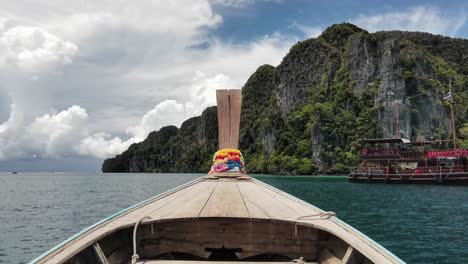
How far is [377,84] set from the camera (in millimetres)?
134875

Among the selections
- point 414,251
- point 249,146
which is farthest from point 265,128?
point 414,251

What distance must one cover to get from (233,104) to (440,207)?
27.4m

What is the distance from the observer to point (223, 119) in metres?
11.3

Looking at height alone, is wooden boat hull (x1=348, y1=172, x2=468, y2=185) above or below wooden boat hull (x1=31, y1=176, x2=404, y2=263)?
below

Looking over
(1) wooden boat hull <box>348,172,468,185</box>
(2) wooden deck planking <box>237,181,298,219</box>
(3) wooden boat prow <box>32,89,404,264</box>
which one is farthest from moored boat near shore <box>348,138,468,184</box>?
(3) wooden boat prow <box>32,89,404,264</box>

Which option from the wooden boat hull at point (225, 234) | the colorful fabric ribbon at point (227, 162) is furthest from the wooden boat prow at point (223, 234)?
the colorful fabric ribbon at point (227, 162)

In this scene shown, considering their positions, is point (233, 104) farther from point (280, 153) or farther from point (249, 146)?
point (249, 146)

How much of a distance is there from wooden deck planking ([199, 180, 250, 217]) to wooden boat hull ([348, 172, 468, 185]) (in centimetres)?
6119

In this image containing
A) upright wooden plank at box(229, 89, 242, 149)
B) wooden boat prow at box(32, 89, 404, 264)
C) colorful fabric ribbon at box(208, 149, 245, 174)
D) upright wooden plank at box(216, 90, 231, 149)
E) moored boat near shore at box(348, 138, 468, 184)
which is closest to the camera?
wooden boat prow at box(32, 89, 404, 264)

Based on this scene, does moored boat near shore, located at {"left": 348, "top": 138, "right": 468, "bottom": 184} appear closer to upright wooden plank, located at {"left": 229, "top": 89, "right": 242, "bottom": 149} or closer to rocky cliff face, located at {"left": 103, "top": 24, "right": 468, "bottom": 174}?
rocky cliff face, located at {"left": 103, "top": 24, "right": 468, "bottom": 174}

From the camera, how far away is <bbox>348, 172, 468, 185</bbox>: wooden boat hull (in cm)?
5741

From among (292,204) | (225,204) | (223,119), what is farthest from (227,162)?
(225,204)

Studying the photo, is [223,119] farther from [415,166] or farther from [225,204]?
[415,166]

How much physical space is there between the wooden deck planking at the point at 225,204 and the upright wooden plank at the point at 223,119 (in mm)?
3193
